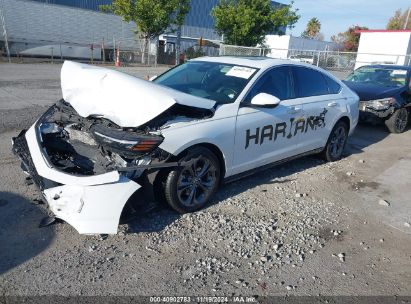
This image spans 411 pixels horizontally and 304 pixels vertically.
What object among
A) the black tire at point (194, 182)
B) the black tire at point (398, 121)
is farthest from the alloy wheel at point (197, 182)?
the black tire at point (398, 121)

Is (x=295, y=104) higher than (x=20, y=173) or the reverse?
higher

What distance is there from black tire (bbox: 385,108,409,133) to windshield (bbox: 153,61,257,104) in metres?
5.67

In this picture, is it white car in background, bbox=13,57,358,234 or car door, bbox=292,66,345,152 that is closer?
white car in background, bbox=13,57,358,234

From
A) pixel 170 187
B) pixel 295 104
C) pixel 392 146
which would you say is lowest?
pixel 392 146

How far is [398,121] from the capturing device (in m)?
8.84

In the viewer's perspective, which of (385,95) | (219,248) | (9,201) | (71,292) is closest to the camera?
(71,292)

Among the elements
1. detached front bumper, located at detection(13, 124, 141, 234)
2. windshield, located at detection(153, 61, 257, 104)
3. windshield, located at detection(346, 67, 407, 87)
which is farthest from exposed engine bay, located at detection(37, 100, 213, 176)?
windshield, located at detection(346, 67, 407, 87)

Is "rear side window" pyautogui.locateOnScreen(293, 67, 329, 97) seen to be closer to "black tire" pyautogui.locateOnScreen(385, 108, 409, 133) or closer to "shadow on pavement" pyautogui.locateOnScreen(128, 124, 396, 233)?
"shadow on pavement" pyautogui.locateOnScreen(128, 124, 396, 233)

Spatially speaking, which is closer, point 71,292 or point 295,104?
point 71,292

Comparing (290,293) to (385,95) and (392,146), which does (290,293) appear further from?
(385,95)

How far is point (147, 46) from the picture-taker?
93.7 ft

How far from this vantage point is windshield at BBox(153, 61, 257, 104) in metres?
4.37

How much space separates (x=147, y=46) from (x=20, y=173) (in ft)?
83.4

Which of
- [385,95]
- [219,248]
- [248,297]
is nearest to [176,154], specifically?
[219,248]
